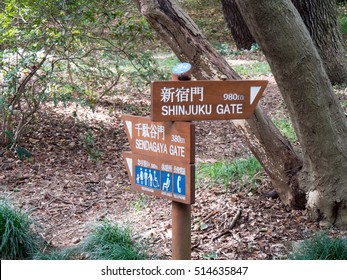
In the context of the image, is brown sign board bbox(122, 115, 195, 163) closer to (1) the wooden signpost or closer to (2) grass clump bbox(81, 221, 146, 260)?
(1) the wooden signpost

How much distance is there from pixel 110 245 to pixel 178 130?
146cm

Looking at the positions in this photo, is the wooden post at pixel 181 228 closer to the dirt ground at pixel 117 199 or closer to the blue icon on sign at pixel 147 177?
the blue icon on sign at pixel 147 177

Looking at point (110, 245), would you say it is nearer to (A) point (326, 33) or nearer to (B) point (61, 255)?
(B) point (61, 255)

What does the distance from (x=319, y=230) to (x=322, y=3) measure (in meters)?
5.88

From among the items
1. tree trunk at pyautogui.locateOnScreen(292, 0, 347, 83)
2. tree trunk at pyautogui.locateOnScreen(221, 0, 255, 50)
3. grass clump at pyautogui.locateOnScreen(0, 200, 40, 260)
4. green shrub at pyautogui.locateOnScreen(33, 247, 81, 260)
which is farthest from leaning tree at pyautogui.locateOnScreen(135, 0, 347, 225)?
tree trunk at pyautogui.locateOnScreen(221, 0, 255, 50)

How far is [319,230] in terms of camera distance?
511 centimetres

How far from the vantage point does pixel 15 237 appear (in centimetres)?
481

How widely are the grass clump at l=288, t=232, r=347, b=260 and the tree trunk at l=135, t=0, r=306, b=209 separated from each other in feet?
3.11

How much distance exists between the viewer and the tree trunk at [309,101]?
456 centimetres

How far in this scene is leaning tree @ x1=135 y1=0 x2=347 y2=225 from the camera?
4.60 m

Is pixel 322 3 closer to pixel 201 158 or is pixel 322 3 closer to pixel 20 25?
pixel 201 158

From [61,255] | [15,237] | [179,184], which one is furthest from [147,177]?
[15,237]

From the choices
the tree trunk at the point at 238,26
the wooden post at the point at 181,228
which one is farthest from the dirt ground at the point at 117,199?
the tree trunk at the point at 238,26

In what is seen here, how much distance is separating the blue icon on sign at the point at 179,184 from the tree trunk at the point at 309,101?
60.8 inches
